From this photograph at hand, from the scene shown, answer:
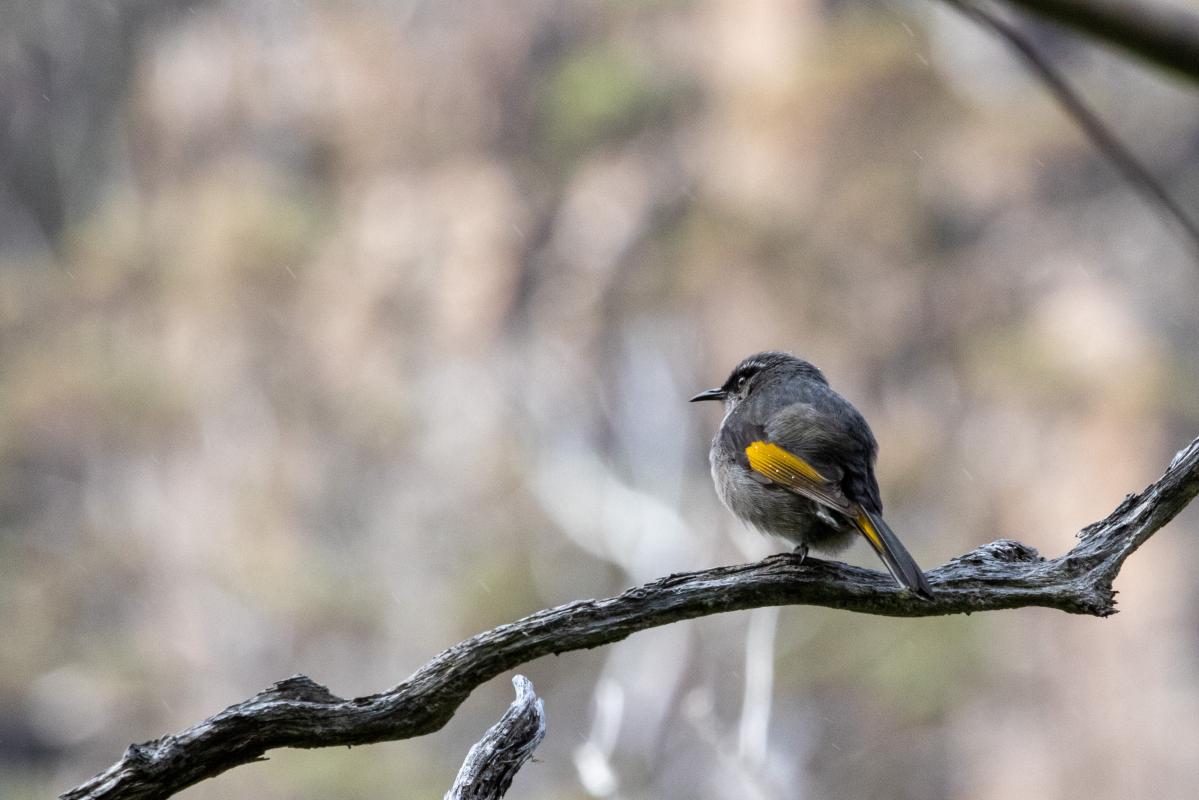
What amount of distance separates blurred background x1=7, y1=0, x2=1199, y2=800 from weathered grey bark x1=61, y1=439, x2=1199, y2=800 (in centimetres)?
1010

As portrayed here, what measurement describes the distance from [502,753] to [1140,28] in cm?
210

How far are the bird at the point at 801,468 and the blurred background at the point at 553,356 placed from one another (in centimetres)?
907

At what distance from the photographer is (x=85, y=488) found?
18250mm

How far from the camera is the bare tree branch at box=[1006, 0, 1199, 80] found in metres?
0.84

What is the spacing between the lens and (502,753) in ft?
8.68

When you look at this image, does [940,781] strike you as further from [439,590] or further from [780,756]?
[439,590]

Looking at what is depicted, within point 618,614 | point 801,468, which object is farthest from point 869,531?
point 618,614

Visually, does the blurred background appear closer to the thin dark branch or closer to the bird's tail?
the bird's tail

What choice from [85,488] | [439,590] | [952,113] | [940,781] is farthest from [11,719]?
[952,113]

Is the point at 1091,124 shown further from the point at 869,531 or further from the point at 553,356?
the point at 553,356

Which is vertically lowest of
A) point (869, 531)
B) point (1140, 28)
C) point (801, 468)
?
point (1140, 28)

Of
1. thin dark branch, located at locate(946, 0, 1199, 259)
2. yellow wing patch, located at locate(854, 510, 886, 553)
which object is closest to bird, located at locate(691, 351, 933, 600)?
yellow wing patch, located at locate(854, 510, 886, 553)

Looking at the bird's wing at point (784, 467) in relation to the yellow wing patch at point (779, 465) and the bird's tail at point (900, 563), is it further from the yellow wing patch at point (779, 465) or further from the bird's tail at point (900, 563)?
the bird's tail at point (900, 563)

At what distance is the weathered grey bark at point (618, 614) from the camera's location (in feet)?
7.68
